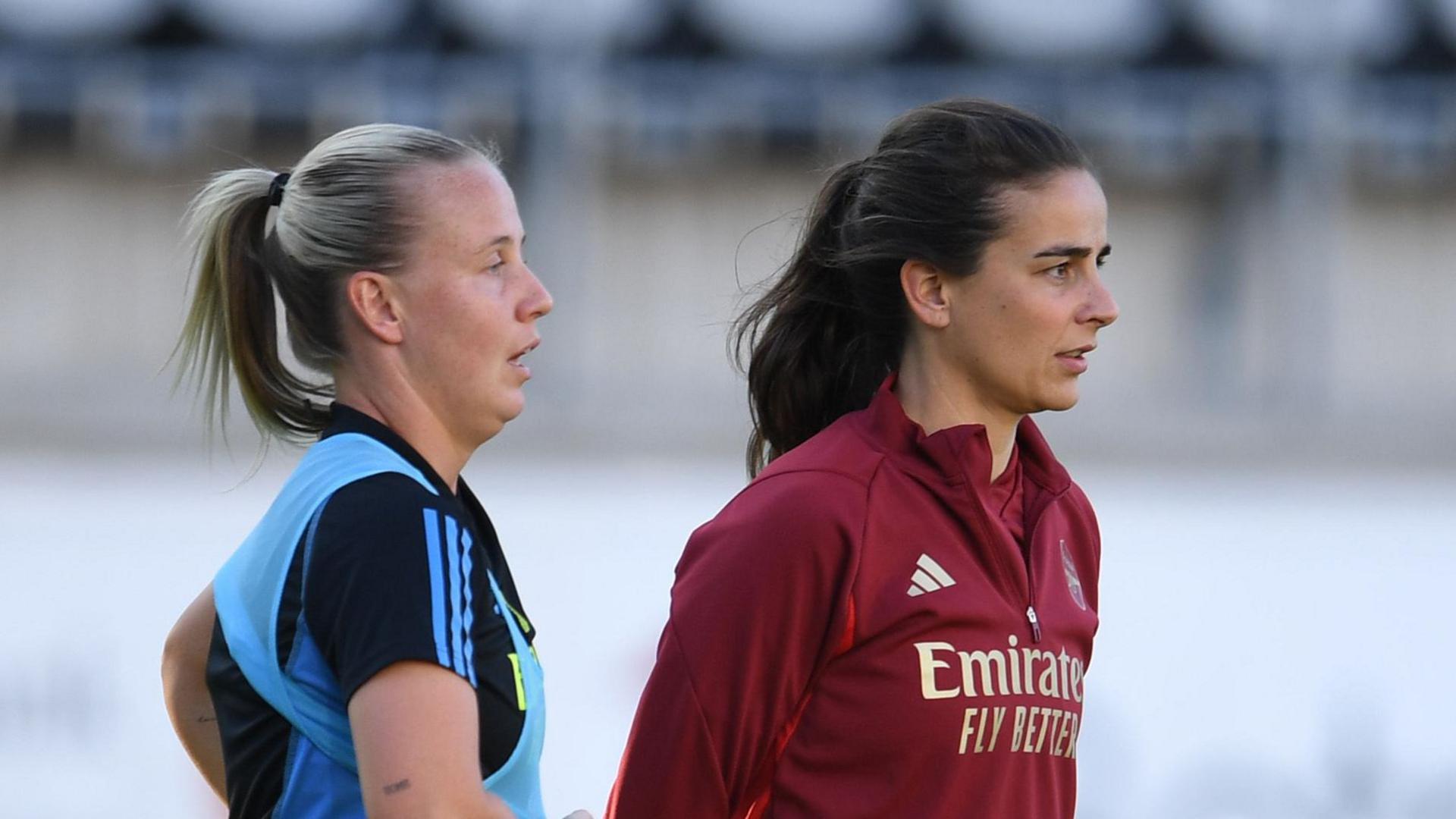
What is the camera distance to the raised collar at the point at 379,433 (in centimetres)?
169

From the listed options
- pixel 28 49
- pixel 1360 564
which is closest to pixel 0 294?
pixel 28 49

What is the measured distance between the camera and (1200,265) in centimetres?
834

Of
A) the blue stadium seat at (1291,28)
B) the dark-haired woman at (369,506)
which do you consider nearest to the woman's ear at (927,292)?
the dark-haired woman at (369,506)

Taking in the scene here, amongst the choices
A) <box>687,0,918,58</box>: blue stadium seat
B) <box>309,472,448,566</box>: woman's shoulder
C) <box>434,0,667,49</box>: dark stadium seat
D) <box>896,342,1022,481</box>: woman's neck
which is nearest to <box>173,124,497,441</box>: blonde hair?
<box>309,472,448,566</box>: woman's shoulder

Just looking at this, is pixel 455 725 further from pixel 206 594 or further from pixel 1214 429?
pixel 1214 429

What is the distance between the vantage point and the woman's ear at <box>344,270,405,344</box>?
172cm

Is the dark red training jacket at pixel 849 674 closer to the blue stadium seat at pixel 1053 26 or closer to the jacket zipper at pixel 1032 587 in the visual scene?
the jacket zipper at pixel 1032 587

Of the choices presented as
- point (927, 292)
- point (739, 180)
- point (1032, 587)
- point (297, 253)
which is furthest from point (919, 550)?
point (739, 180)

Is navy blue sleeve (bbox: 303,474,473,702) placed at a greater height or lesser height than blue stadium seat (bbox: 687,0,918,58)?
lesser

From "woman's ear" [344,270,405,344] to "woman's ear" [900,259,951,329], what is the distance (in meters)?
0.62

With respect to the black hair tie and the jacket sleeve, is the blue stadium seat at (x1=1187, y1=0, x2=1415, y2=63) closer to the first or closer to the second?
the jacket sleeve

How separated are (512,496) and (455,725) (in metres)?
3.57

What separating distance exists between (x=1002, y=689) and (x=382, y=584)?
694mm

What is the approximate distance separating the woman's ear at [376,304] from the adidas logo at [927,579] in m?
0.59
